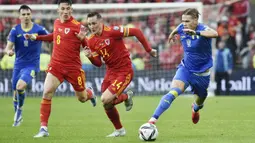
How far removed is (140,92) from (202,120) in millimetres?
9954

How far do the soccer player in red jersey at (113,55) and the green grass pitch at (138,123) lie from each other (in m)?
0.57

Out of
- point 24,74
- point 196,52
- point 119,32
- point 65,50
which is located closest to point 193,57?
point 196,52

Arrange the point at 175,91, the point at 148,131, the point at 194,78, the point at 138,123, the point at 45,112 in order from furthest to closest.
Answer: the point at 138,123
the point at 194,78
the point at 45,112
the point at 175,91
the point at 148,131

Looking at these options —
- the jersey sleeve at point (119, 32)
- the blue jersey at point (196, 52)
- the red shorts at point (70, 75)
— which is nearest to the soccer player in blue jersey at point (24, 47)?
the red shorts at point (70, 75)

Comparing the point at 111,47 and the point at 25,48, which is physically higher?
the point at 111,47

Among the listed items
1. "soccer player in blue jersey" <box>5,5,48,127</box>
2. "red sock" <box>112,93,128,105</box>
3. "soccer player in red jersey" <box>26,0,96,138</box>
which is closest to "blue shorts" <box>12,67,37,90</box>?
"soccer player in blue jersey" <box>5,5,48,127</box>

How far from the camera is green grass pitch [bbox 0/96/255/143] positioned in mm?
12375

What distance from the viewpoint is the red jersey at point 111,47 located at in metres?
12.9

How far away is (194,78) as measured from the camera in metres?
13.3

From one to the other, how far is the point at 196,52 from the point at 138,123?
3286 mm

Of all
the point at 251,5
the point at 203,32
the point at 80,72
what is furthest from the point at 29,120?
the point at 251,5

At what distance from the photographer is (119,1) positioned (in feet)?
97.0

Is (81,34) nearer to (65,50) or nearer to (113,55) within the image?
(65,50)

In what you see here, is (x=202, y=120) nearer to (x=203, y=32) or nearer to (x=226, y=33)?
(x=203, y=32)
